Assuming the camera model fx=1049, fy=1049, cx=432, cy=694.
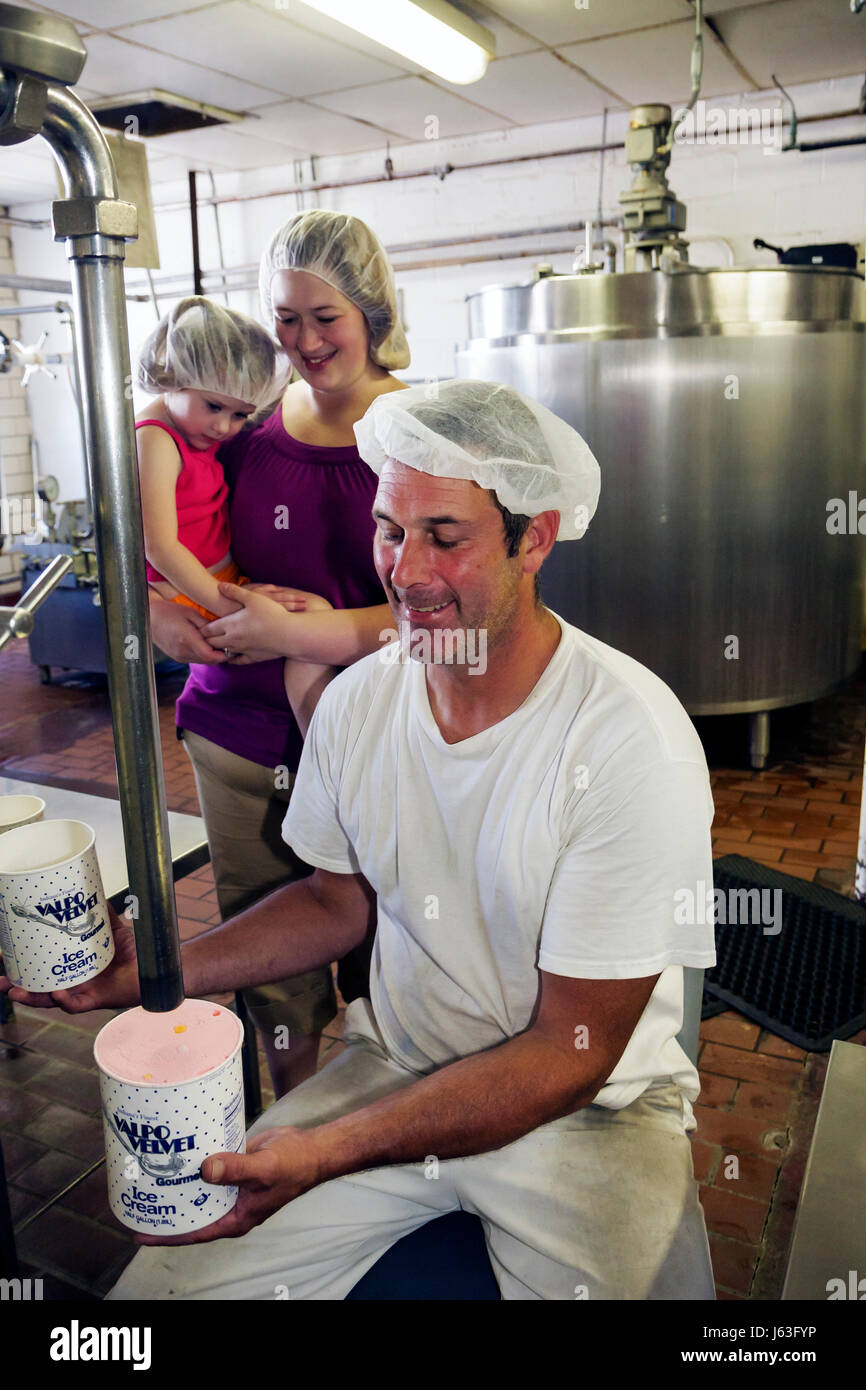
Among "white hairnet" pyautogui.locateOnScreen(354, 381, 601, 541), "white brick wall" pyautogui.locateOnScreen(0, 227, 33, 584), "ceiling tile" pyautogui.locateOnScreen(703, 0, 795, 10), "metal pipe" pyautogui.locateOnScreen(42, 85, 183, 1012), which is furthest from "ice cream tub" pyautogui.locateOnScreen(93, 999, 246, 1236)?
"white brick wall" pyautogui.locateOnScreen(0, 227, 33, 584)

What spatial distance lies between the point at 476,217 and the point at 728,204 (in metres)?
1.55

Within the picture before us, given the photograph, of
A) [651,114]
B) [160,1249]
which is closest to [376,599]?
[160,1249]

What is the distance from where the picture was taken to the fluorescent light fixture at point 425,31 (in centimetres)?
334

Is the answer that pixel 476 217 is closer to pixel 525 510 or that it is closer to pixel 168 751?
pixel 168 751

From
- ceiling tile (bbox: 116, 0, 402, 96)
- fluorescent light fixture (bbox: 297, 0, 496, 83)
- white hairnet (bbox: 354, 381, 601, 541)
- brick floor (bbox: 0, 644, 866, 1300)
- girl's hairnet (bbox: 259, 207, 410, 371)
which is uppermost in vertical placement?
ceiling tile (bbox: 116, 0, 402, 96)

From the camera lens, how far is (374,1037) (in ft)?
4.77

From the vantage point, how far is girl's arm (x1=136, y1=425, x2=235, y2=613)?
71.3 inches

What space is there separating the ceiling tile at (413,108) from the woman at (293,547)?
377 centimetres

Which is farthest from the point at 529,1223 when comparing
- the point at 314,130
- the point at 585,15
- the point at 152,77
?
the point at 314,130

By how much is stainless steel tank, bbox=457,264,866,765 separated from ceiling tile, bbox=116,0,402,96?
1.33 metres

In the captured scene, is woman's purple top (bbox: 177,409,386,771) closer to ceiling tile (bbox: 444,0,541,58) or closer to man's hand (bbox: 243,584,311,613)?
man's hand (bbox: 243,584,311,613)

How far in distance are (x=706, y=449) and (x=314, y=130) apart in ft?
11.1

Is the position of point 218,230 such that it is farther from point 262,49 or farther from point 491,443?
point 491,443

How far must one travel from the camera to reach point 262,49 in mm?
4367
